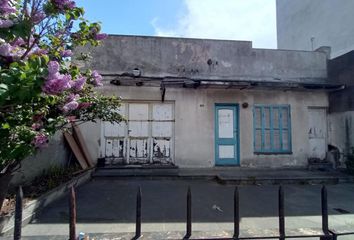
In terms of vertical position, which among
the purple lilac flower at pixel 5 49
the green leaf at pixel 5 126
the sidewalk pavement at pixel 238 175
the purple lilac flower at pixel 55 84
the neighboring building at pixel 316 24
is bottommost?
the sidewalk pavement at pixel 238 175

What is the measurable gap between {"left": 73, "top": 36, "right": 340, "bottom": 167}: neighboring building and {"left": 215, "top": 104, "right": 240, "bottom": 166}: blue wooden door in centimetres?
4

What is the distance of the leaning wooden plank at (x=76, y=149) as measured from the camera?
356 inches

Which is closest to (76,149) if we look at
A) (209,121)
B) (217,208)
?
(209,121)

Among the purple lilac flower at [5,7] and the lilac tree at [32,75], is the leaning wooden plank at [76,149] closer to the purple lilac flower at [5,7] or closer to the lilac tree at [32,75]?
the lilac tree at [32,75]

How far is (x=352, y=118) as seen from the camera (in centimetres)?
1031

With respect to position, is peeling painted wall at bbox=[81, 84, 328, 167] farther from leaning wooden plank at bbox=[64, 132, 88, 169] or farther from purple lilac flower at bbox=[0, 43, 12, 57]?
purple lilac flower at bbox=[0, 43, 12, 57]

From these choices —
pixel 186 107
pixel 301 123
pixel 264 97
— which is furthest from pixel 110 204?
pixel 301 123

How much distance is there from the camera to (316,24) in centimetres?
1655

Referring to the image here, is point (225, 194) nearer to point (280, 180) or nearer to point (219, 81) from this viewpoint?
point (280, 180)

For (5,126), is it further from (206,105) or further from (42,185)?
(206,105)

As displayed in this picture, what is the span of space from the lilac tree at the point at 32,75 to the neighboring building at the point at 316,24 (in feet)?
45.6

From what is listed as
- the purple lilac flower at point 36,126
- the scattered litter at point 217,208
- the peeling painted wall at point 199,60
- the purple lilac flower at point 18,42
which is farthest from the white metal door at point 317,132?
the purple lilac flower at point 18,42

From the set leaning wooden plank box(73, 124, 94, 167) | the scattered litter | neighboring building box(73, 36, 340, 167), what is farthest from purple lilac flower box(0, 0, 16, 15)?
neighboring building box(73, 36, 340, 167)

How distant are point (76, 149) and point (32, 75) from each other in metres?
7.27
